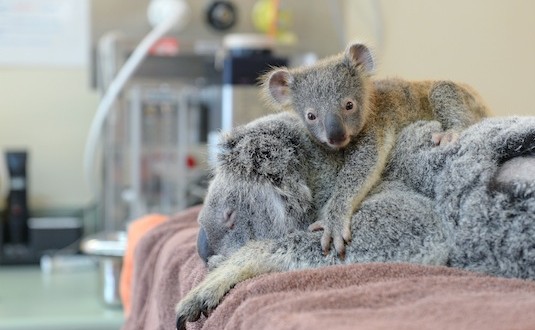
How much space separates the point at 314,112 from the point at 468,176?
1.01 ft

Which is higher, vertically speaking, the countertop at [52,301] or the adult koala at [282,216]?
the adult koala at [282,216]

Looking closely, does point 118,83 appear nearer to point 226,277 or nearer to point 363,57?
point 363,57

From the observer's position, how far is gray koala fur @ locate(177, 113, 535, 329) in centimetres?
76

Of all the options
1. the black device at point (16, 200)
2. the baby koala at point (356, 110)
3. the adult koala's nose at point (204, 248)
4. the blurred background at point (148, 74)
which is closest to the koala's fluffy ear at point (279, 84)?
the baby koala at point (356, 110)

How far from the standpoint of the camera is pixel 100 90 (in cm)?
270

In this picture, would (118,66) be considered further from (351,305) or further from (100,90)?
(351,305)

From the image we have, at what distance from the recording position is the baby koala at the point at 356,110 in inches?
35.1

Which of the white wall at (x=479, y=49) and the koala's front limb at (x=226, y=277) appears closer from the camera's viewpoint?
the koala's front limb at (x=226, y=277)

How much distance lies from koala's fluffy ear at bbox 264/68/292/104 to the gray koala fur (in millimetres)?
237

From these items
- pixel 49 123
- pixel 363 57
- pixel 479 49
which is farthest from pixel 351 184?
pixel 49 123

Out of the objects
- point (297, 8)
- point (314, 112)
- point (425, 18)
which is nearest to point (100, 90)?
point (297, 8)

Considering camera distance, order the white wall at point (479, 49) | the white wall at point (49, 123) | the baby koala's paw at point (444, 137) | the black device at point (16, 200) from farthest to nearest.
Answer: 1. the white wall at point (49, 123)
2. the black device at point (16, 200)
3. the white wall at point (479, 49)
4. the baby koala's paw at point (444, 137)

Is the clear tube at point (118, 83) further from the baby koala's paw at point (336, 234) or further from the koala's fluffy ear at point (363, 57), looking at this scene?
the baby koala's paw at point (336, 234)

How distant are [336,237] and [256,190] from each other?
4.8 inches
